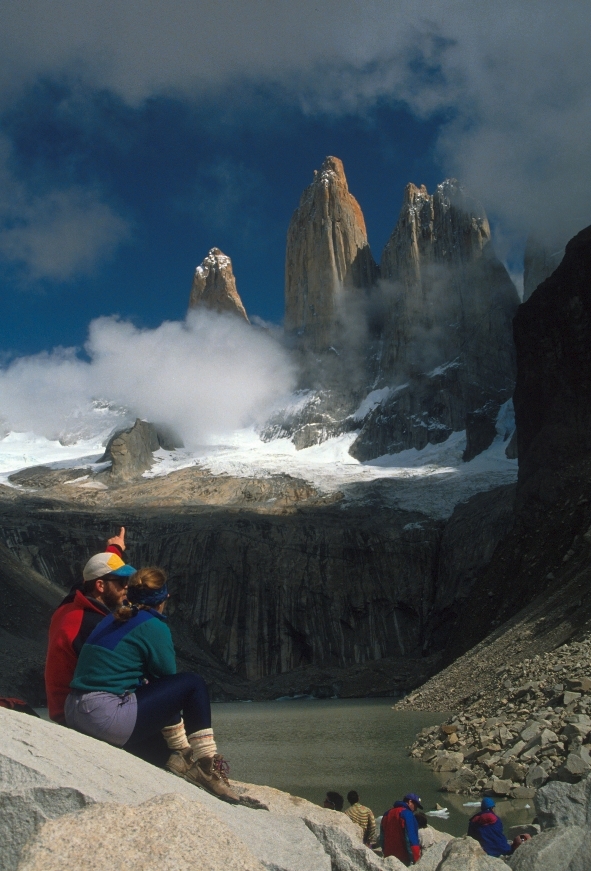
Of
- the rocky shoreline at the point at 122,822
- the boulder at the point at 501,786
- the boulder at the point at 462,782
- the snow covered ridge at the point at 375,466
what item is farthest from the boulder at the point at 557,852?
the snow covered ridge at the point at 375,466

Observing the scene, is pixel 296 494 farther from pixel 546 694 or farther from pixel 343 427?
pixel 546 694

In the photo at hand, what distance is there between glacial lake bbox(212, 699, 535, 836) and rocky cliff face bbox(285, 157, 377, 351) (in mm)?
135224

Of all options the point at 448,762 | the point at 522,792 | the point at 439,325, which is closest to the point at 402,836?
the point at 522,792

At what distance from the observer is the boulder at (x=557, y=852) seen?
714cm

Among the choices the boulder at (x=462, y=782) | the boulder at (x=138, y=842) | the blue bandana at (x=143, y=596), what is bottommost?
the boulder at (x=462, y=782)

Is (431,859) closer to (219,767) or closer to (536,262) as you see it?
(219,767)

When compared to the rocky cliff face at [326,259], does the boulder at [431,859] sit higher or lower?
lower

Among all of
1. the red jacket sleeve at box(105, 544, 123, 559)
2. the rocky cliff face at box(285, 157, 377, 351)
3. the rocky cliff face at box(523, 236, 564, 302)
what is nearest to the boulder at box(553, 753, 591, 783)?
the red jacket sleeve at box(105, 544, 123, 559)

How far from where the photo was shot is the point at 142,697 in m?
6.11

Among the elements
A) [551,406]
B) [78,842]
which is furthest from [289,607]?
[78,842]

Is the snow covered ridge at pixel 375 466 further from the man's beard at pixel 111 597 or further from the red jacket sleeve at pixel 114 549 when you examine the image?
the man's beard at pixel 111 597

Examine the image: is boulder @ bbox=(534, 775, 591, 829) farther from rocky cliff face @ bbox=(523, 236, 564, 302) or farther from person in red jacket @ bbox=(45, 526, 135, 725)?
rocky cliff face @ bbox=(523, 236, 564, 302)

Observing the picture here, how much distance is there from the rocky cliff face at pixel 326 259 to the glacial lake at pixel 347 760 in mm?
135224

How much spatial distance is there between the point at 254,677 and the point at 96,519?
31.9 metres
